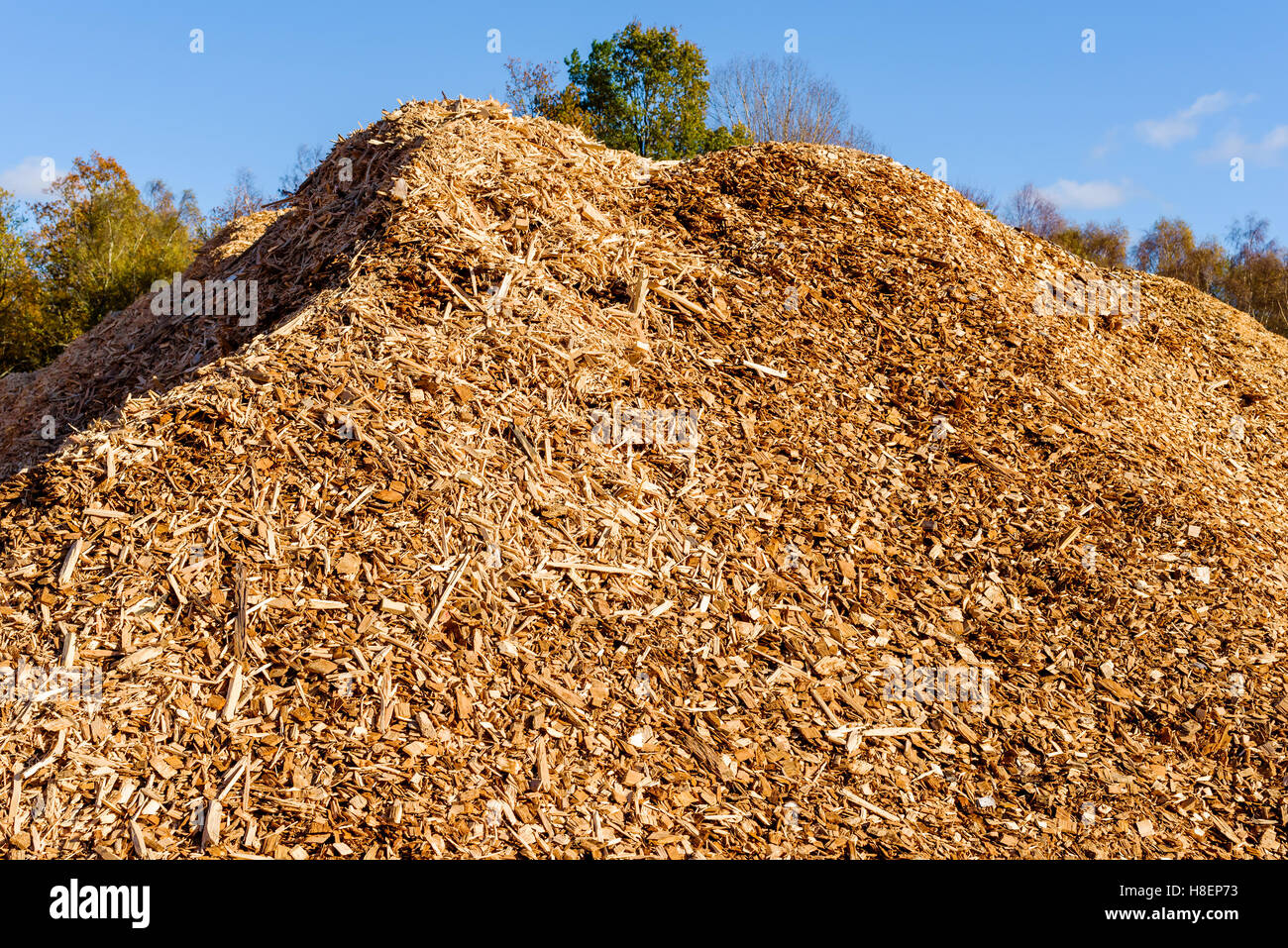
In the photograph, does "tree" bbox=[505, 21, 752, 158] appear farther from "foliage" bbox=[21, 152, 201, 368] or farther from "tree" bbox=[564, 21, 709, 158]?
"foliage" bbox=[21, 152, 201, 368]

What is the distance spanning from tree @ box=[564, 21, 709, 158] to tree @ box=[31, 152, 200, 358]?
10.5 m

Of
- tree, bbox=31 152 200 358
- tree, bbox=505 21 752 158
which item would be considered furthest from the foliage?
tree, bbox=505 21 752 158

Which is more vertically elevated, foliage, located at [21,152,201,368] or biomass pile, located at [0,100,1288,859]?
foliage, located at [21,152,201,368]

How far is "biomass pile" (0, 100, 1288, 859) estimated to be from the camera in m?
4.14

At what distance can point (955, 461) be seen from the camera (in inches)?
255

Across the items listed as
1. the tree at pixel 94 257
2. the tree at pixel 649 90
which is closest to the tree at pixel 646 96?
the tree at pixel 649 90

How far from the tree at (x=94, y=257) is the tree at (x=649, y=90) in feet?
34.5

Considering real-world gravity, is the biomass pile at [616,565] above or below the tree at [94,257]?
below

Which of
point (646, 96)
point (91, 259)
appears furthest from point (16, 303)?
point (646, 96)

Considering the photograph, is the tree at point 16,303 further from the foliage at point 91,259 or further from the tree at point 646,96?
the tree at point 646,96

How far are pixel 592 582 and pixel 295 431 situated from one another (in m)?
2.05

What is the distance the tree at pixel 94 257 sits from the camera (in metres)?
18.8

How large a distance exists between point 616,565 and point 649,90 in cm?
1895
